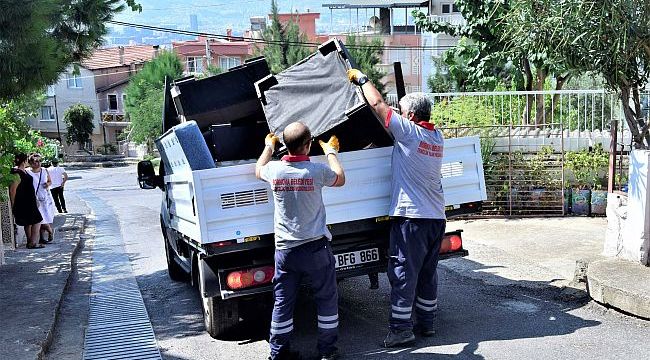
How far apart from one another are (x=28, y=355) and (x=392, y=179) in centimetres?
322

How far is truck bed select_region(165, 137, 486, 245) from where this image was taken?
5.61 metres

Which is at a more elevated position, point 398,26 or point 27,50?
point 398,26

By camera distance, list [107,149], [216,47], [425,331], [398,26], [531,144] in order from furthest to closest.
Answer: [107,149] → [216,47] → [398,26] → [531,144] → [425,331]

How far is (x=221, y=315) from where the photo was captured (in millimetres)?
6246

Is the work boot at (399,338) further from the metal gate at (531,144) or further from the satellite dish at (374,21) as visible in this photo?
the satellite dish at (374,21)

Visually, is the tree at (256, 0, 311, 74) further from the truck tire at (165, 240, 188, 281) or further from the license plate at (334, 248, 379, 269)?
the license plate at (334, 248, 379, 269)

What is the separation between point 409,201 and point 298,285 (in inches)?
43.7

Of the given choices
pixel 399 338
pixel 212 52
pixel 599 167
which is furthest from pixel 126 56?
pixel 399 338

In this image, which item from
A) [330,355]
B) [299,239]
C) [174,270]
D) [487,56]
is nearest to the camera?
[299,239]

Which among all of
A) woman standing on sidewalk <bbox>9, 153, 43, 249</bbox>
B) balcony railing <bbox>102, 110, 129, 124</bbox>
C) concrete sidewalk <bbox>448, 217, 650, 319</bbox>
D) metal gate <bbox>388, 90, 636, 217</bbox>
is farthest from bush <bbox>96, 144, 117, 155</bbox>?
concrete sidewalk <bbox>448, 217, 650, 319</bbox>

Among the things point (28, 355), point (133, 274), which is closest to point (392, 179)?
point (28, 355)

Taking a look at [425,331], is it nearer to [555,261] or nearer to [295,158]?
[295,158]

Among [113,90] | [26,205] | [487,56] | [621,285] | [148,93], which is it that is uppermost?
[113,90]

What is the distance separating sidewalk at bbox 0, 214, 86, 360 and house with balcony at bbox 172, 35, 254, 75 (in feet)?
166
